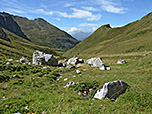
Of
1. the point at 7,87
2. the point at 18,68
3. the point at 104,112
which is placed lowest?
the point at 104,112

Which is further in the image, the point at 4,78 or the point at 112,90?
the point at 4,78

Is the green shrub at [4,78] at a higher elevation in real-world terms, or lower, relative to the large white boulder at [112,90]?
higher

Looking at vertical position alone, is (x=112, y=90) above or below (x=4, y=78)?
below

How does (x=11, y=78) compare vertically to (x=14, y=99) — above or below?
above

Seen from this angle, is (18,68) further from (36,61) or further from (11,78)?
(36,61)

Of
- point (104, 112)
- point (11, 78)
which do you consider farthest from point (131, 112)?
point (11, 78)

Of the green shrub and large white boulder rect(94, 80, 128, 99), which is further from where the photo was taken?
the green shrub

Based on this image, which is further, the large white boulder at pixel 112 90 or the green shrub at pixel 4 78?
the green shrub at pixel 4 78

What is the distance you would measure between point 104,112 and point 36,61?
4421cm

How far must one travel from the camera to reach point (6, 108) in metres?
9.71

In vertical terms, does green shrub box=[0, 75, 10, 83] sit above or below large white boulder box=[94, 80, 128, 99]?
above

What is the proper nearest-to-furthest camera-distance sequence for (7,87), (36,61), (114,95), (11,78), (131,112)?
(131,112), (114,95), (7,87), (11,78), (36,61)

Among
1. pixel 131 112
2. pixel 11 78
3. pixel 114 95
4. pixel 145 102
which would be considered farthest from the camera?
pixel 11 78

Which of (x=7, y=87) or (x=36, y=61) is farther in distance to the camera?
(x=36, y=61)
